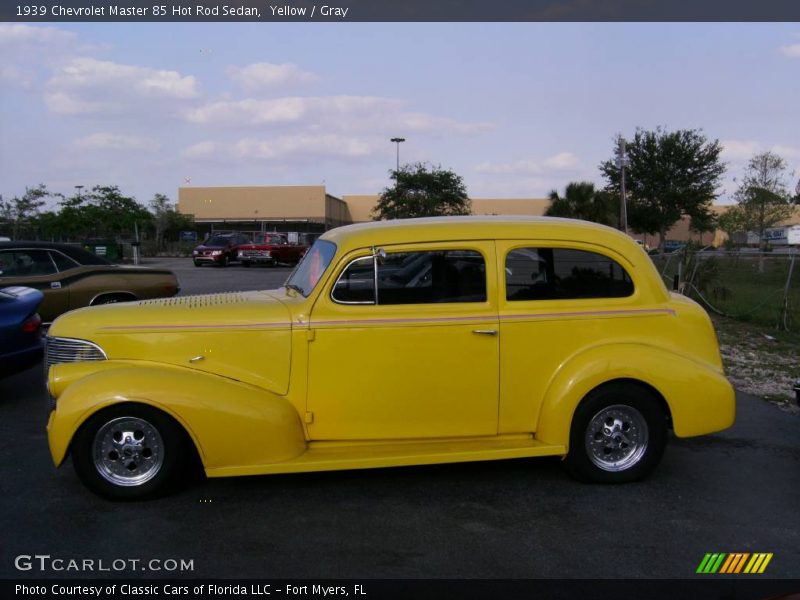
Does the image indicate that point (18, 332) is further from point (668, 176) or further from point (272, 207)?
point (272, 207)

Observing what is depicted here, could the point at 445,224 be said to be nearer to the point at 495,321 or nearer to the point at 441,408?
the point at 495,321

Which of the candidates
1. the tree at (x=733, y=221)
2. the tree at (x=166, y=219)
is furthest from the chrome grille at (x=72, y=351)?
the tree at (x=166, y=219)

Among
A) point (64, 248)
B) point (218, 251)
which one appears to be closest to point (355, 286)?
point (64, 248)

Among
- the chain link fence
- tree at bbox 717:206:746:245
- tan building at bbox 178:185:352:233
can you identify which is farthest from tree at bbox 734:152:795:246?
tan building at bbox 178:185:352:233

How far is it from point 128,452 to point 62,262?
252 inches

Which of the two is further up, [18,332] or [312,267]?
[312,267]

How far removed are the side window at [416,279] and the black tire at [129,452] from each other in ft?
4.59

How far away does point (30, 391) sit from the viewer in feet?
25.2

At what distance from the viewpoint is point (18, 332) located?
705 cm

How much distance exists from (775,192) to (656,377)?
108 feet

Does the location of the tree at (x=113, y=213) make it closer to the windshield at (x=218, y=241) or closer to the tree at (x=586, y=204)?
the windshield at (x=218, y=241)

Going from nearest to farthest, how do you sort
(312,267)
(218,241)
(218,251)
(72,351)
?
(72,351)
(312,267)
(218,251)
(218,241)

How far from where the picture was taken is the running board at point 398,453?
4449 millimetres

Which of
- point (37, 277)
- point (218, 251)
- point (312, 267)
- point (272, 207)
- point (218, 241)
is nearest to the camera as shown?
point (312, 267)
